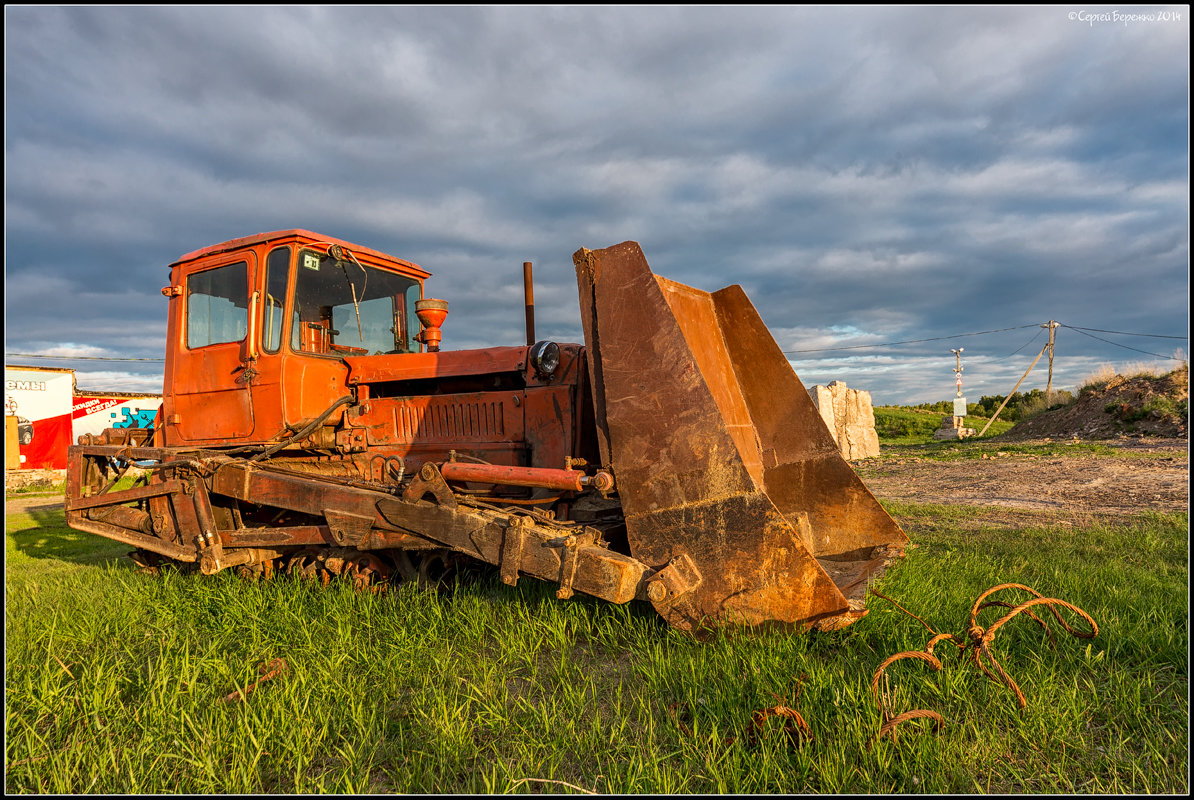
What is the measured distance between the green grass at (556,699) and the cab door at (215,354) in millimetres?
1607

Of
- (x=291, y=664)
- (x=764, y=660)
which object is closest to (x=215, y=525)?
(x=291, y=664)

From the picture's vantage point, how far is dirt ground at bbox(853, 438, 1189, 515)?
874 centimetres

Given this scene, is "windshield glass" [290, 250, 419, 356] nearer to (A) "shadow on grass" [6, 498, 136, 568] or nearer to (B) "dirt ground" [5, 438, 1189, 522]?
(A) "shadow on grass" [6, 498, 136, 568]

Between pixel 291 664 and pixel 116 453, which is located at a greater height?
pixel 116 453

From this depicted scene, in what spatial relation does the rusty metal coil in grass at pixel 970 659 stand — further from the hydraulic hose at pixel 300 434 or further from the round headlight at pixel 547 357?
the hydraulic hose at pixel 300 434

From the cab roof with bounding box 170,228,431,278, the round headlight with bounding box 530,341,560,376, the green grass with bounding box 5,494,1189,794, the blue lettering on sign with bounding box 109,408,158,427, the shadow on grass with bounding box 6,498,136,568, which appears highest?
the cab roof with bounding box 170,228,431,278

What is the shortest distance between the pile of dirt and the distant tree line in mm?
1263

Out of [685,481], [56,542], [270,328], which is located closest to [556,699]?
[685,481]

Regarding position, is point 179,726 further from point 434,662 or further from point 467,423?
point 467,423

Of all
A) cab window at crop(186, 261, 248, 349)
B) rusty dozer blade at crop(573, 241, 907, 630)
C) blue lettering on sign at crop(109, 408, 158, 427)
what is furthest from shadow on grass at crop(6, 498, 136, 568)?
blue lettering on sign at crop(109, 408, 158, 427)

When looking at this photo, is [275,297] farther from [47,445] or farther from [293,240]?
[47,445]

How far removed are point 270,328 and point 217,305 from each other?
796mm

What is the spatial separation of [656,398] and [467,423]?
6.60ft

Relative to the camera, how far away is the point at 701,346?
452 centimetres
